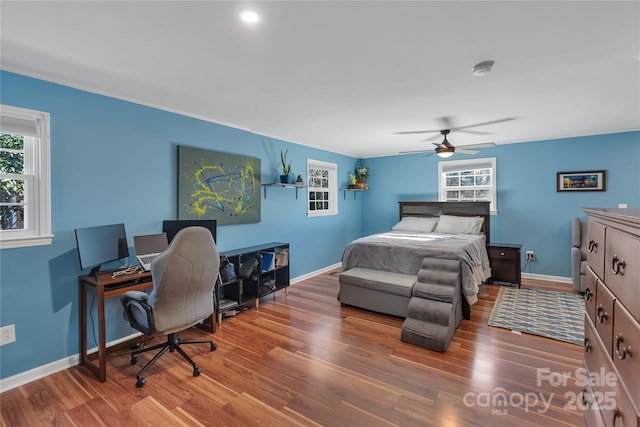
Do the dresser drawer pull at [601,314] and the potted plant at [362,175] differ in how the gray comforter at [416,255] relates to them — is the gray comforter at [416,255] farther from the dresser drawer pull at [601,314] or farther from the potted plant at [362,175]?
the dresser drawer pull at [601,314]

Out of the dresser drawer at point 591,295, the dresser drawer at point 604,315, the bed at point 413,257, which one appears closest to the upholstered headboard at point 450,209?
the bed at point 413,257

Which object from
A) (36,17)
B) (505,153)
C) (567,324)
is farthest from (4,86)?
(505,153)

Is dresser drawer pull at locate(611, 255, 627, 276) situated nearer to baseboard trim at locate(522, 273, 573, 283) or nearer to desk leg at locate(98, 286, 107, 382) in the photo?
desk leg at locate(98, 286, 107, 382)

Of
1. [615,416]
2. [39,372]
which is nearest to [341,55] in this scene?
[615,416]

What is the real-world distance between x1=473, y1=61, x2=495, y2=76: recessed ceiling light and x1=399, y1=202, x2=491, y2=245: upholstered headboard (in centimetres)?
330

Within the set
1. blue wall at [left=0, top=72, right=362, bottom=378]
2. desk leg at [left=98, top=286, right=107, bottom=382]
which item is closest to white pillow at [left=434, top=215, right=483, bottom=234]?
blue wall at [left=0, top=72, right=362, bottom=378]

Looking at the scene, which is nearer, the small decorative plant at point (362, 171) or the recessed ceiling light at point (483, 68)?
the recessed ceiling light at point (483, 68)

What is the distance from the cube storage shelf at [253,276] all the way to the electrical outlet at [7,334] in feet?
5.21

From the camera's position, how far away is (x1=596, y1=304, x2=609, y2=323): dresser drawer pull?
41.3 inches

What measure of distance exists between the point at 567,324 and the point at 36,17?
4.93m

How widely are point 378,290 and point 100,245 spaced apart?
2.77 metres

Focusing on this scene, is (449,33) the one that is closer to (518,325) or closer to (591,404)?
(591,404)

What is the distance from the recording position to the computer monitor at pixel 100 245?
2.39m

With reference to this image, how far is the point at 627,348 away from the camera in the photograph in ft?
2.72
